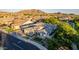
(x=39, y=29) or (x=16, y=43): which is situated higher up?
(x=39, y=29)

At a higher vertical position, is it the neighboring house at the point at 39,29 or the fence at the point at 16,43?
the neighboring house at the point at 39,29

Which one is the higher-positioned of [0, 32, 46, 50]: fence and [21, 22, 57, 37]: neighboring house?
[21, 22, 57, 37]: neighboring house
